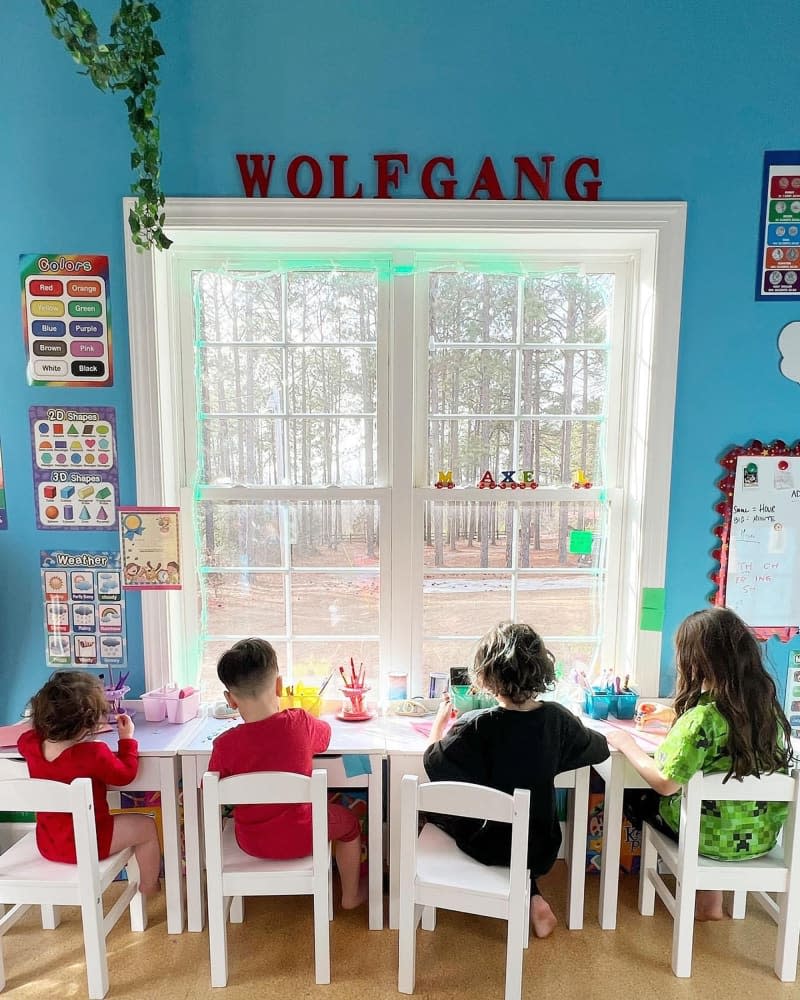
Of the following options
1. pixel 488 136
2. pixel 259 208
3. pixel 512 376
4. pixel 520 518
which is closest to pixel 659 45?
pixel 488 136

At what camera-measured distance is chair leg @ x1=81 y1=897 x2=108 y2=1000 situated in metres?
1.79

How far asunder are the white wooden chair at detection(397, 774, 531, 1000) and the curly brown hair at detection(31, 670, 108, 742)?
3.13 feet

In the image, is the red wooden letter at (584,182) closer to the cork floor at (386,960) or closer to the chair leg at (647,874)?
the chair leg at (647,874)

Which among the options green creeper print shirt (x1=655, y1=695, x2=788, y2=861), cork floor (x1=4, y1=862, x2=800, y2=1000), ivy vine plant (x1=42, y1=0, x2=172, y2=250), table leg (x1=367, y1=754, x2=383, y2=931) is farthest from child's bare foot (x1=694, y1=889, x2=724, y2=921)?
ivy vine plant (x1=42, y1=0, x2=172, y2=250)

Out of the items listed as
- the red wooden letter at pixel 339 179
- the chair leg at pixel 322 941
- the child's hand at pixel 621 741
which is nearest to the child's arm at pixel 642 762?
the child's hand at pixel 621 741

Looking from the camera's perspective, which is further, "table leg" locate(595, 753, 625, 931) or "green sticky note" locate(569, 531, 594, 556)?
"green sticky note" locate(569, 531, 594, 556)

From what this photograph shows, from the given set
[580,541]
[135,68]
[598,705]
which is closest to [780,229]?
[580,541]

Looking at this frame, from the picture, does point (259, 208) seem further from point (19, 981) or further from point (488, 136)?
point (19, 981)

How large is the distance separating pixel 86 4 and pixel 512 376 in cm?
189

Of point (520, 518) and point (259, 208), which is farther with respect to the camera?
point (520, 518)

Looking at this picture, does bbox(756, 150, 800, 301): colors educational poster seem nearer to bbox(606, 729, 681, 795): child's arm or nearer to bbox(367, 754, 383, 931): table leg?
bbox(606, 729, 681, 795): child's arm

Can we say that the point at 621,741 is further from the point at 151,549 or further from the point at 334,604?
the point at 151,549

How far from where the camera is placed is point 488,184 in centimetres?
220

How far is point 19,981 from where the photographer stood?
6.31ft
